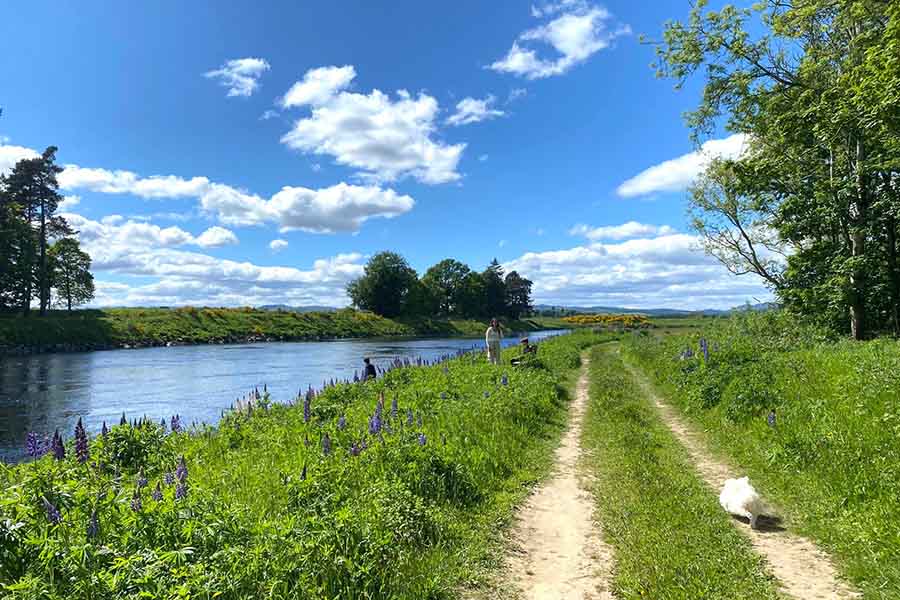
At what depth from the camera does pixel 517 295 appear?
5945 inches

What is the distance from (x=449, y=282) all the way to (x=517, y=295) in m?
30.7

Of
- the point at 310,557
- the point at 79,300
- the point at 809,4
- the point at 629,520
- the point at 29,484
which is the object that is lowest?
the point at 629,520

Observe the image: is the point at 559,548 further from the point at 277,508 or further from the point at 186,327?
the point at 186,327

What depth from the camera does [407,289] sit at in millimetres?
110000

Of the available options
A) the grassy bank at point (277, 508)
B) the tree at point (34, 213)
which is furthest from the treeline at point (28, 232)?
the grassy bank at point (277, 508)

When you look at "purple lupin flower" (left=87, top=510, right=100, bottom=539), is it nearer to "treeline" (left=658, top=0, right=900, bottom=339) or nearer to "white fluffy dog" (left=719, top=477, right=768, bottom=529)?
"white fluffy dog" (left=719, top=477, right=768, bottom=529)

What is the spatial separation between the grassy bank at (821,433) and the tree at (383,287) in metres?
91.2

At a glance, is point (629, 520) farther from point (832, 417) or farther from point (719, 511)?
point (832, 417)

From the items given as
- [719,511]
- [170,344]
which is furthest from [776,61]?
[170,344]

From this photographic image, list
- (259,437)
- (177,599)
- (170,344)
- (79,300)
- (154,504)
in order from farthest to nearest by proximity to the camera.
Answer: (79,300) → (170,344) → (259,437) → (154,504) → (177,599)

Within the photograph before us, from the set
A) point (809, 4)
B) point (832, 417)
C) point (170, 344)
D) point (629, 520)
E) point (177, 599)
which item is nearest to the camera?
point (177, 599)

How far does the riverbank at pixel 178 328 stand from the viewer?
50406mm

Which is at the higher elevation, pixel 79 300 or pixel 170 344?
pixel 79 300

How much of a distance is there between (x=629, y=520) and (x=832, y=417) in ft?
16.4
